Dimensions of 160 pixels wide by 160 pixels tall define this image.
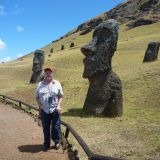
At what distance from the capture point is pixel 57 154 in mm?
11867

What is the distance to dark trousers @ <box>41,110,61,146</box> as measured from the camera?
12250 millimetres

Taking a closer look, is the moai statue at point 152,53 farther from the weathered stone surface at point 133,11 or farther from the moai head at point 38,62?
the weathered stone surface at point 133,11

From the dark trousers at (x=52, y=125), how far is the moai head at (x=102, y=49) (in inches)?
325

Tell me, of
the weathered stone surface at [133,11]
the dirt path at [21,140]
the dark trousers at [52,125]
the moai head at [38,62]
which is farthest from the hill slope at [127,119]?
the weathered stone surface at [133,11]

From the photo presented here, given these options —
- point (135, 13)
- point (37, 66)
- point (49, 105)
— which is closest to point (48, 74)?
point (49, 105)

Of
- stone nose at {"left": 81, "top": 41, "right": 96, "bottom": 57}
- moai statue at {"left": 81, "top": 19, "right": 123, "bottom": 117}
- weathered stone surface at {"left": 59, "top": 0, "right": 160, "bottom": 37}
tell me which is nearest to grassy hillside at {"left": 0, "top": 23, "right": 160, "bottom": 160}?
moai statue at {"left": 81, "top": 19, "right": 123, "bottom": 117}

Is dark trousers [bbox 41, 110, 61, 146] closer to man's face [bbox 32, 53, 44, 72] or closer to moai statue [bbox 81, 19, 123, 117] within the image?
moai statue [bbox 81, 19, 123, 117]

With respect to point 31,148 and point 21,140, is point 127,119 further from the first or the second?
point 31,148

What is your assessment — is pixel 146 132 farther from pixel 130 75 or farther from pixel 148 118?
pixel 130 75

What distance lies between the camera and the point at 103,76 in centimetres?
2030

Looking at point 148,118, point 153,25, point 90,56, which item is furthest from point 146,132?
point 153,25

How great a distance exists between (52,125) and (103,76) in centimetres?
828

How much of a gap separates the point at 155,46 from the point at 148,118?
73.3ft

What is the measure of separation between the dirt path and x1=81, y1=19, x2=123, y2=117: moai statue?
297 centimetres
